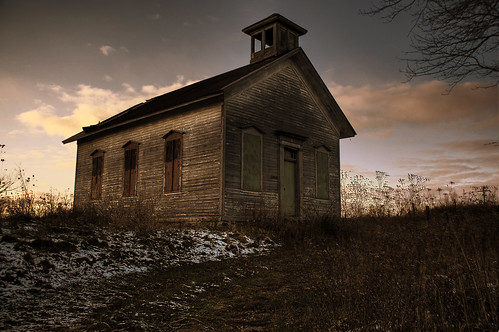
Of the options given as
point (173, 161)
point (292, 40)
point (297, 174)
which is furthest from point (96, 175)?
point (292, 40)

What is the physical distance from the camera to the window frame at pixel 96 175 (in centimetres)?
1808

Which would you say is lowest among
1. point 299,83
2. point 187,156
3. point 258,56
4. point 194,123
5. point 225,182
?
point 225,182

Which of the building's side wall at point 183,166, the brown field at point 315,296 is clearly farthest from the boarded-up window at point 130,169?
the brown field at point 315,296

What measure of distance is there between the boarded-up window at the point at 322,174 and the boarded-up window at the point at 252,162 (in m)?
3.23

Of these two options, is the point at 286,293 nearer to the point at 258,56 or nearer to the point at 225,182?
the point at 225,182

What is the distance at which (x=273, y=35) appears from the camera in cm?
1661

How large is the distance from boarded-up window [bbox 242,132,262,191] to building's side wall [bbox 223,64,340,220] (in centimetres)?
22

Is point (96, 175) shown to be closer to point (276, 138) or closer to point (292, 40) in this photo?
point (276, 138)

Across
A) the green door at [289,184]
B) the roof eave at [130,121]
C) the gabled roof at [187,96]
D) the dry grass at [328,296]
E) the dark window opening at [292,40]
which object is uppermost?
the dark window opening at [292,40]

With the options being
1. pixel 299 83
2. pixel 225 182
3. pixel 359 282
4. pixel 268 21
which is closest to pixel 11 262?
pixel 359 282

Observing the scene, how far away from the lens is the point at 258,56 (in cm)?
1733

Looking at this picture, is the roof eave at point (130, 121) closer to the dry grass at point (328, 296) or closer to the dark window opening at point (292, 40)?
the dark window opening at point (292, 40)

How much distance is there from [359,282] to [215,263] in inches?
166

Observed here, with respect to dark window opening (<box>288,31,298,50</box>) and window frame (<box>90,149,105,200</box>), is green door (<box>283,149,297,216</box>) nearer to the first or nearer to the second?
dark window opening (<box>288,31,298,50</box>)
